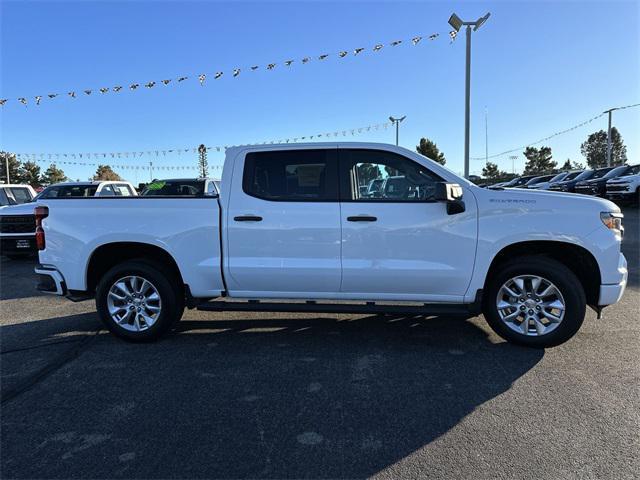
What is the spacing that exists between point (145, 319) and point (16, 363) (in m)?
1.18

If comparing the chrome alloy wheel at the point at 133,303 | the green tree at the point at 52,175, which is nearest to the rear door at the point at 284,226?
the chrome alloy wheel at the point at 133,303

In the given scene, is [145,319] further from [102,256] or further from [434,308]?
[434,308]

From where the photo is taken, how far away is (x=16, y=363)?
4.23m

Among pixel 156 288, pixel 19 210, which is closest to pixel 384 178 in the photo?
pixel 156 288

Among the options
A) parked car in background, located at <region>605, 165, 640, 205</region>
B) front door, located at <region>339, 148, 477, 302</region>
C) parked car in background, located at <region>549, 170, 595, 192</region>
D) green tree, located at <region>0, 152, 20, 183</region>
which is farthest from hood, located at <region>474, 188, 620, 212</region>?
green tree, located at <region>0, 152, 20, 183</region>

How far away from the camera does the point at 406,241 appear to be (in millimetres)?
4293

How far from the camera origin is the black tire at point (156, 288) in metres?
4.60

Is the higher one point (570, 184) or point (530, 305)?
point (570, 184)

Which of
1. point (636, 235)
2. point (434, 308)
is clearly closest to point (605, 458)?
point (434, 308)

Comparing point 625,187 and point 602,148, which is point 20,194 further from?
point 602,148

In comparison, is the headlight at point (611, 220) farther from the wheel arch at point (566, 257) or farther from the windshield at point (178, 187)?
the windshield at point (178, 187)

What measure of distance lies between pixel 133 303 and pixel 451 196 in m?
3.37

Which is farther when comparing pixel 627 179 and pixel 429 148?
pixel 429 148

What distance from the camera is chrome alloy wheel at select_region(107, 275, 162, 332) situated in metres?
4.67
